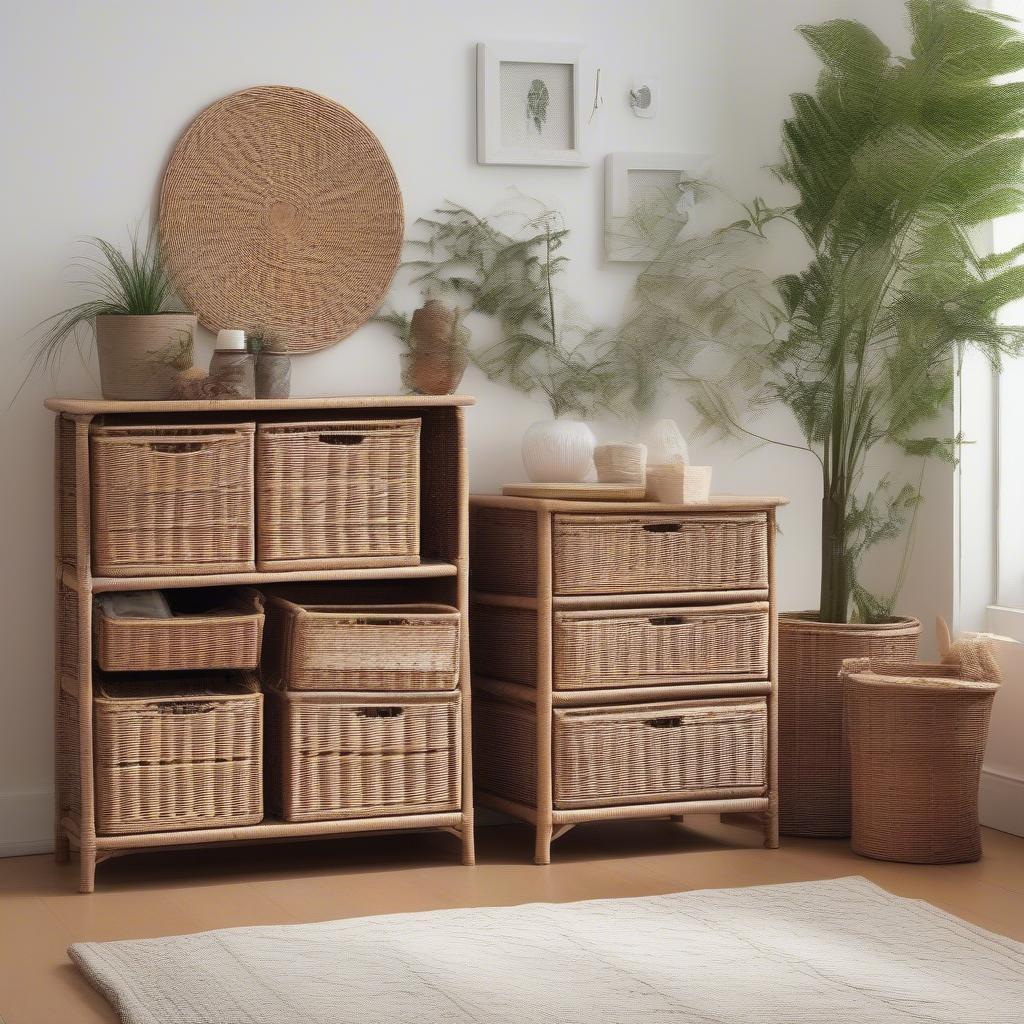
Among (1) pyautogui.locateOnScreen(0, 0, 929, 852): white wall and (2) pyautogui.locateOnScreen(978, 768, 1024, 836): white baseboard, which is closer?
(1) pyautogui.locateOnScreen(0, 0, 929, 852): white wall

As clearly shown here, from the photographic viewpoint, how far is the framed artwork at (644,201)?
398 cm

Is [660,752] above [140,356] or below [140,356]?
below

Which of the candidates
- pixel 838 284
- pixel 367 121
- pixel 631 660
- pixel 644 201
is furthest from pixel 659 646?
pixel 367 121

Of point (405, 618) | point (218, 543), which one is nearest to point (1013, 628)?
point (405, 618)

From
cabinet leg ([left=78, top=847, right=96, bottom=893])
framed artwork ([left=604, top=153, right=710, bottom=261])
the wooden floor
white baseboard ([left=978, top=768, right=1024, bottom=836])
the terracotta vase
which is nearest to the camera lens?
the wooden floor

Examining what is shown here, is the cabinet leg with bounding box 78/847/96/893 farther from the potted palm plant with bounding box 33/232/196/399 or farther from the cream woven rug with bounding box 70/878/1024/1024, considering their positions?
the potted palm plant with bounding box 33/232/196/399

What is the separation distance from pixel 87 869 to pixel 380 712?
0.68 metres

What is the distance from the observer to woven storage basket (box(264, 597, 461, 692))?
335 centimetres

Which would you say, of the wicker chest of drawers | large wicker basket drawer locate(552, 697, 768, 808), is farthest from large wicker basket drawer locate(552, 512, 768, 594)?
large wicker basket drawer locate(552, 697, 768, 808)

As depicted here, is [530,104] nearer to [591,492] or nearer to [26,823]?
[591,492]

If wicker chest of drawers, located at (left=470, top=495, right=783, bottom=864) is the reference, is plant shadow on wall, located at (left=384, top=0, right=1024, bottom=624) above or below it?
above

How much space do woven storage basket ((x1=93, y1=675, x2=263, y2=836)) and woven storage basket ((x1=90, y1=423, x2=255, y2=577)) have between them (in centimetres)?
27

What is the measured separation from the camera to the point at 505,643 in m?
3.66

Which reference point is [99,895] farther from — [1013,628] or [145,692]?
[1013,628]
